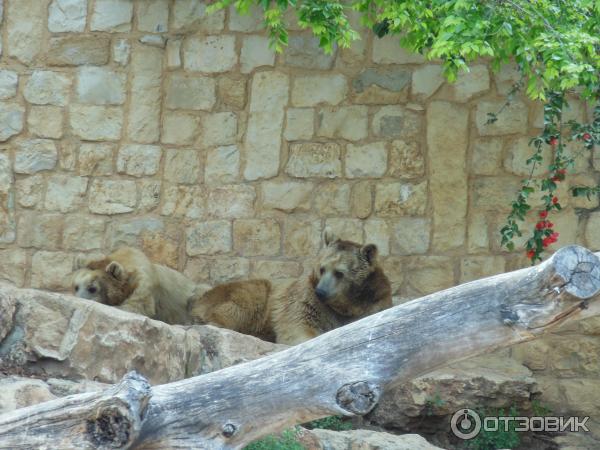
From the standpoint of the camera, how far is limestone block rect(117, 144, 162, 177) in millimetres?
9211

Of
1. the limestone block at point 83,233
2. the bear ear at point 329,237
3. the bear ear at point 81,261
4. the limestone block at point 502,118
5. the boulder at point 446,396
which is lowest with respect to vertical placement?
the boulder at point 446,396

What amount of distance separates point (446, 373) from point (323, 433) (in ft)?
6.78

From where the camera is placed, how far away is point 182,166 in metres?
9.20

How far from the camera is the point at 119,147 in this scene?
9.23 meters

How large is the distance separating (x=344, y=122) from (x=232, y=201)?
118 cm

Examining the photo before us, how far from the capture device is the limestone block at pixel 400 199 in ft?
28.8

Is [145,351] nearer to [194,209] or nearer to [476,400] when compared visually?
[476,400]

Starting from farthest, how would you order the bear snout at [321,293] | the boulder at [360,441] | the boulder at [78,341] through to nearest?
the bear snout at [321,293], the boulder at [78,341], the boulder at [360,441]

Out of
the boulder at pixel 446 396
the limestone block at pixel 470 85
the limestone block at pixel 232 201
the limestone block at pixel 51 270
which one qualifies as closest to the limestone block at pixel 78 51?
the limestone block at pixel 232 201

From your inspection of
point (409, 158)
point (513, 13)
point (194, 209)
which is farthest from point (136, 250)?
point (513, 13)

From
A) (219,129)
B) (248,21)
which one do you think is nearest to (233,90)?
(219,129)

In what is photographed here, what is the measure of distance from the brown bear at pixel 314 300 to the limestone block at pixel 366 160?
0.78 metres

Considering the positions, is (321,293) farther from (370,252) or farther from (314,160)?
(314,160)

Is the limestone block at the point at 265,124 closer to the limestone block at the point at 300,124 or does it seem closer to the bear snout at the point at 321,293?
the limestone block at the point at 300,124
